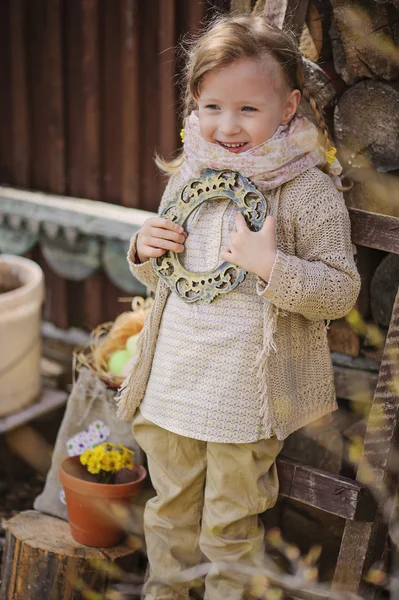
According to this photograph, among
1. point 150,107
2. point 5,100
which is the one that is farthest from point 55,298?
point 150,107

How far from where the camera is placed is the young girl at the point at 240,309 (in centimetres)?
222

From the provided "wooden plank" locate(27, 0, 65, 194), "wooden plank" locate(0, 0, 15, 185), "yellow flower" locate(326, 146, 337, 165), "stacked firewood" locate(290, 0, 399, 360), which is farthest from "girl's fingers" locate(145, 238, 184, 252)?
"wooden plank" locate(0, 0, 15, 185)

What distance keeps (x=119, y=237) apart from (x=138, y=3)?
1048 millimetres

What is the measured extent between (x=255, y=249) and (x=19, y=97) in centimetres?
252

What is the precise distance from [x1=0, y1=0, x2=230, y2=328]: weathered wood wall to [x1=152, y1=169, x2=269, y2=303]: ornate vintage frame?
1329 mm

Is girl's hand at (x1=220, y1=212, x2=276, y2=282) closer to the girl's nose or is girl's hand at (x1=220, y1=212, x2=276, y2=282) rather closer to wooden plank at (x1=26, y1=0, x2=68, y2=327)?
the girl's nose

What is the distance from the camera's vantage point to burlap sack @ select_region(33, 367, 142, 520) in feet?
9.86

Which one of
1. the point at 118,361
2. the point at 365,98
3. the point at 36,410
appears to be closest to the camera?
the point at 365,98

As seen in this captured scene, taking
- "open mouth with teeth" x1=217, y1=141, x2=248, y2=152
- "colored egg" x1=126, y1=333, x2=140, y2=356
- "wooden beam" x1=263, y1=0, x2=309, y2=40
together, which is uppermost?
"wooden beam" x1=263, y1=0, x2=309, y2=40

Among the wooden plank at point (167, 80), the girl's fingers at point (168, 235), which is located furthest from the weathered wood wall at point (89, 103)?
the girl's fingers at point (168, 235)

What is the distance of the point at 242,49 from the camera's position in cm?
220

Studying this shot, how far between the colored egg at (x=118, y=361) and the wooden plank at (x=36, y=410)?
2.51 ft

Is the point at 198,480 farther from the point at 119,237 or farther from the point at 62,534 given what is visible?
the point at 119,237

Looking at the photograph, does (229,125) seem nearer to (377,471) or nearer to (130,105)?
(377,471)
